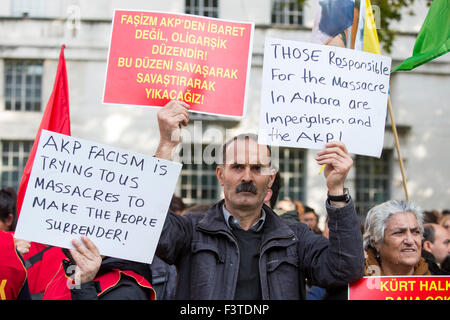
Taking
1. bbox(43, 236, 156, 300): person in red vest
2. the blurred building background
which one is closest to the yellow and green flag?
bbox(43, 236, 156, 300): person in red vest

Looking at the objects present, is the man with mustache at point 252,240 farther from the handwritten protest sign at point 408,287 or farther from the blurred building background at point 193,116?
the blurred building background at point 193,116

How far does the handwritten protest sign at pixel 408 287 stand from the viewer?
304 centimetres

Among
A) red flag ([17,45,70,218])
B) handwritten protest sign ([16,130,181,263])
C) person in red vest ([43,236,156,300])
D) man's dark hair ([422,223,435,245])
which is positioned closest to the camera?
person in red vest ([43,236,156,300])

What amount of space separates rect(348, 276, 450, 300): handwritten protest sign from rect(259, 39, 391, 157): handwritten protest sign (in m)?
0.66

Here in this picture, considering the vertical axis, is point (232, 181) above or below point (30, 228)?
above

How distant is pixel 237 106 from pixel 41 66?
12.7 metres

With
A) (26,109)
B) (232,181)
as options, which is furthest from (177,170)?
(26,109)

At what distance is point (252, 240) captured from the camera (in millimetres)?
2938

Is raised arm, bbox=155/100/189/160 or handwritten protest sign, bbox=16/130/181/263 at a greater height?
raised arm, bbox=155/100/189/160

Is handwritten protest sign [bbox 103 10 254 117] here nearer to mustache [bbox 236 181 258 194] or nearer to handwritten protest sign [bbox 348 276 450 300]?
mustache [bbox 236 181 258 194]

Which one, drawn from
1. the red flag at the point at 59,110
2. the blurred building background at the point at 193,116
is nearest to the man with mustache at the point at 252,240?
the red flag at the point at 59,110

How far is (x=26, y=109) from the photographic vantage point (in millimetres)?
14992

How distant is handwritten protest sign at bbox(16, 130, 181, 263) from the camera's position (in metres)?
2.82
